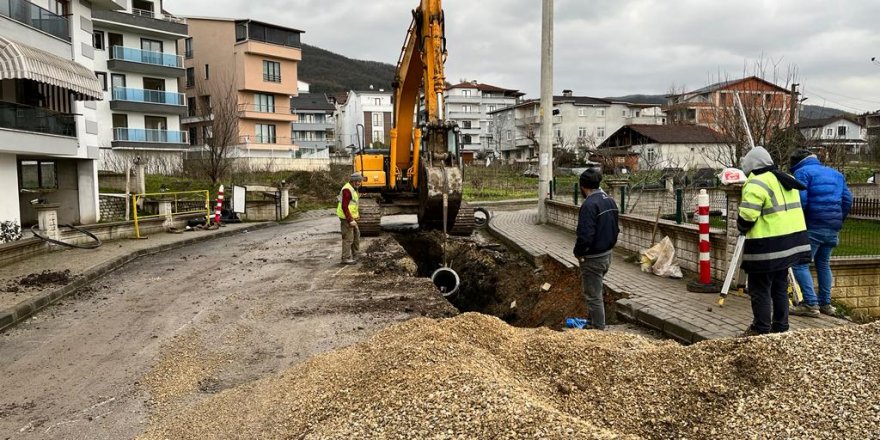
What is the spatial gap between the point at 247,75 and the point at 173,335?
149 feet

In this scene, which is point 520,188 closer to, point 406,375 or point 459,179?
point 459,179

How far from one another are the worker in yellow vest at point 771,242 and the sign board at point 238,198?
2069 cm

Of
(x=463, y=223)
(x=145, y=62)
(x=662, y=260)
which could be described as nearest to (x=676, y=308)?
(x=662, y=260)

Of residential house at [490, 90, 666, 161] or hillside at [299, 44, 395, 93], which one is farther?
hillside at [299, 44, 395, 93]

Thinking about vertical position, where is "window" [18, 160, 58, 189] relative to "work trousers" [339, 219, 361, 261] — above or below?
above

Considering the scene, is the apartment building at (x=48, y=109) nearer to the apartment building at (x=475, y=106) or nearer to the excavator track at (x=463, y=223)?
the excavator track at (x=463, y=223)

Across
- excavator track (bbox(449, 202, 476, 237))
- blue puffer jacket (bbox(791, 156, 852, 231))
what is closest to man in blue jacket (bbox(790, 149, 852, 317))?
blue puffer jacket (bbox(791, 156, 852, 231))

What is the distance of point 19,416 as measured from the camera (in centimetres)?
477

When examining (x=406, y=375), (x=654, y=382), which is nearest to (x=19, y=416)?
(x=406, y=375)

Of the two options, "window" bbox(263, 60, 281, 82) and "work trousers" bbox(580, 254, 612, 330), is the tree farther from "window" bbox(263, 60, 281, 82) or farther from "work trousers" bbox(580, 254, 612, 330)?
"work trousers" bbox(580, 254, 612, 330)

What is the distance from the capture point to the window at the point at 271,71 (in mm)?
50450

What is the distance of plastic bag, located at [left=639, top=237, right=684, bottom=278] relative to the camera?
9.16m

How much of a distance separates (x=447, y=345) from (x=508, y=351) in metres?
0.51

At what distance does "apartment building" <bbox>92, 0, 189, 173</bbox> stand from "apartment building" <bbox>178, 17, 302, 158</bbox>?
4.84 metres
